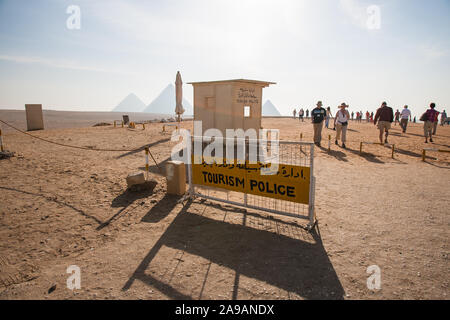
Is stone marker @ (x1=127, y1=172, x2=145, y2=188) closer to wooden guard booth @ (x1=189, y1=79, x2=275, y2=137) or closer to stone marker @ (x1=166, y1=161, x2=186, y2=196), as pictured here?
stone marker @ (x1=166, y1=161, x2=186, y2=196)

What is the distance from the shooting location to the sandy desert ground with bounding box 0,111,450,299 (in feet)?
10.7

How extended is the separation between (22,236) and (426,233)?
23.4 feet

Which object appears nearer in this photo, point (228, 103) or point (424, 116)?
point (228, 103)

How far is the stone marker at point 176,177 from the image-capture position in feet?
21.3

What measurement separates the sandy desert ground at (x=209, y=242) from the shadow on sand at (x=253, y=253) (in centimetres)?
2

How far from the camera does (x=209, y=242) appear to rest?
4426 millimetres

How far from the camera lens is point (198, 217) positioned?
5.43 meters

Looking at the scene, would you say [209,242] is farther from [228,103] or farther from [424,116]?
[424,116]

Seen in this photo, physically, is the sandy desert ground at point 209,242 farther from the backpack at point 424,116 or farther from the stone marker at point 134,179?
the backpack at point 424,116

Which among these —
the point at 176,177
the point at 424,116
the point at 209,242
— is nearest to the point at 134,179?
the point at 176,177

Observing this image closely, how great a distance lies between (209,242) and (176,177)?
251 centimetres
